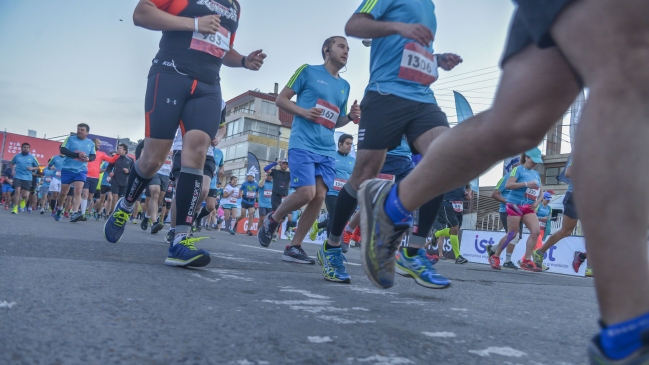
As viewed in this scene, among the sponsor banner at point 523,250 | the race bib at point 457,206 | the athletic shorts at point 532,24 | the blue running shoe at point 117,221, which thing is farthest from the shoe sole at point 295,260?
the sponsor banner at point 523,250

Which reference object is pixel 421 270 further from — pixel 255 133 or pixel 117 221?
pixel 255 133

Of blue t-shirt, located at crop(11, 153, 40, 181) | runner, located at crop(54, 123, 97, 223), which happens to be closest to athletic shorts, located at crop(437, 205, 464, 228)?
runner, located at crop(54, 123, 97, 223)

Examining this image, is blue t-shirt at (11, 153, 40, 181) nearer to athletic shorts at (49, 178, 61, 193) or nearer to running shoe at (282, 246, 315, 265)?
athletic shorts at (49, 178, 61, 193)

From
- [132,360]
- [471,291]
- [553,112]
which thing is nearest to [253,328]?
[132,360]

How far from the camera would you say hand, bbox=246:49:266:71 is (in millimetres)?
4027

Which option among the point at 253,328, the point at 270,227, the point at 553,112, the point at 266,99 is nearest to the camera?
the point at 553,112

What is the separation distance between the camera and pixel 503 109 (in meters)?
1.41

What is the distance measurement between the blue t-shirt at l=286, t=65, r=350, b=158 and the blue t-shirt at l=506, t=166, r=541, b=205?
5.06m

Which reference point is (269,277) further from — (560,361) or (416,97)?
(560,361)

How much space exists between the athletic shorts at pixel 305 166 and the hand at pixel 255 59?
125 cm

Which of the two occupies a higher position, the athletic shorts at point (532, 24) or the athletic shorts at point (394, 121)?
the athletic shorts at point (394, 121)

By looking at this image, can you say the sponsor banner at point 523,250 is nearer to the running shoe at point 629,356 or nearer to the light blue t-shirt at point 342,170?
the light blue t-shirt at point 342,170

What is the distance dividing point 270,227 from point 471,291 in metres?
2.51

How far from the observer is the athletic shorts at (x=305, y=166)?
5.14 m
